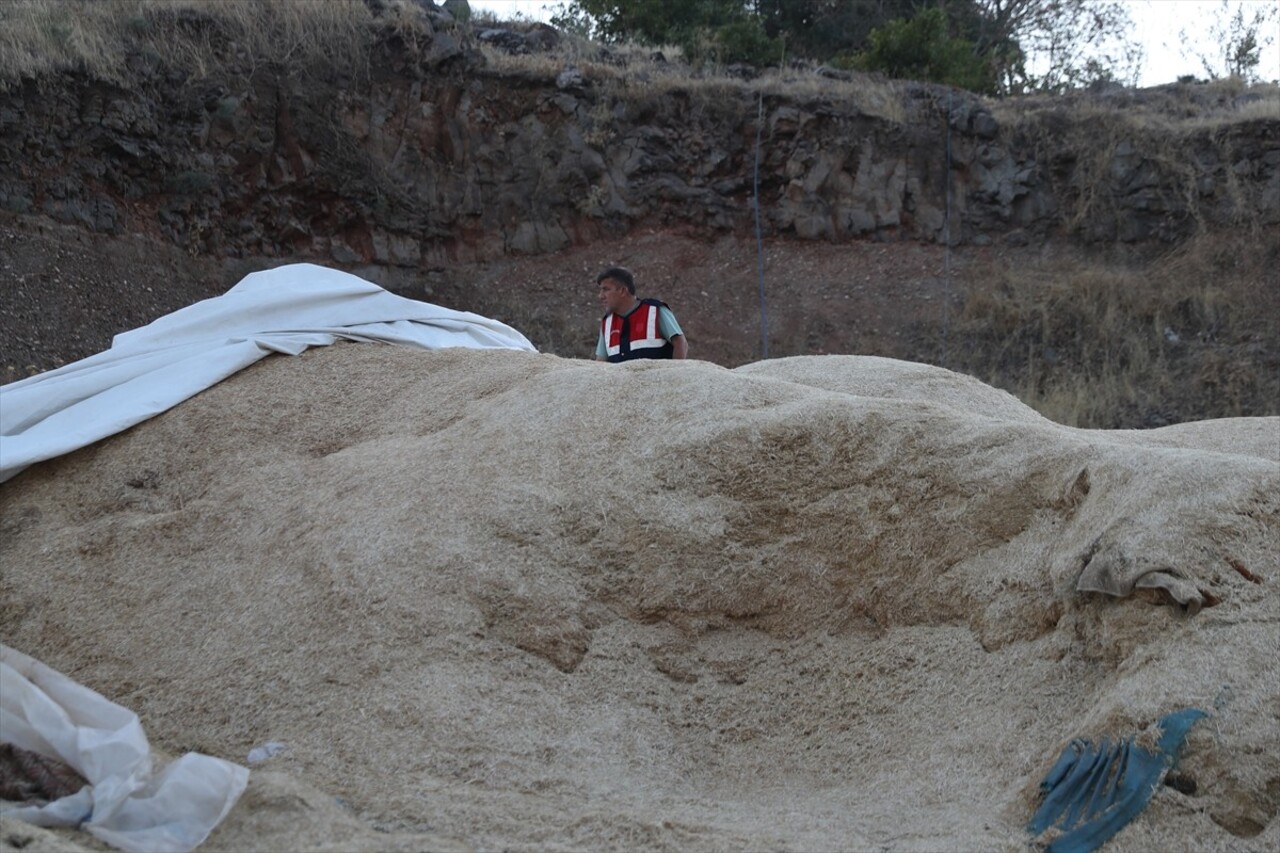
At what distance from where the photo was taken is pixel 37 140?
1010cm

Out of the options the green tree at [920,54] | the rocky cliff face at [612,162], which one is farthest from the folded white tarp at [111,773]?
the green tree at [920,54]

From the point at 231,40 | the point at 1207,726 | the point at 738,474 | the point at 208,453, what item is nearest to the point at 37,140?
the point at 231,40

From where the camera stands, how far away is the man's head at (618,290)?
5.49 m

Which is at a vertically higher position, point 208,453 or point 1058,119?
point 1058,119

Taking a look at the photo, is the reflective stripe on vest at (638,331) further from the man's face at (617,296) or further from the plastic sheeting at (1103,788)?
the plastic sheeting at (1103,788)

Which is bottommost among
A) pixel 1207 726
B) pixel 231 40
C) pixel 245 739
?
pixel 245 739

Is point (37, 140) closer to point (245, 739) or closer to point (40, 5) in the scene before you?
point (40, 5)

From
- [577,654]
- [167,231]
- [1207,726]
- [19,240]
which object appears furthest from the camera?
[167,231]

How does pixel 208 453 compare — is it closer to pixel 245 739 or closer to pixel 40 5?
pixel 245 739

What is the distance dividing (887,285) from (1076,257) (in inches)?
72.9

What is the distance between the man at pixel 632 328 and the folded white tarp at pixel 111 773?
3.06m

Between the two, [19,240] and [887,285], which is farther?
[887,285]

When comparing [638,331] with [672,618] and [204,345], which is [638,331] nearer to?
[204,345]

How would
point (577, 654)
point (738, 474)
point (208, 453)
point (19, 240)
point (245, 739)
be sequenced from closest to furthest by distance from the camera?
point (245, 739)
point (577, 654)
point (738, 474)
point (208, 453)
point (19, 240)
